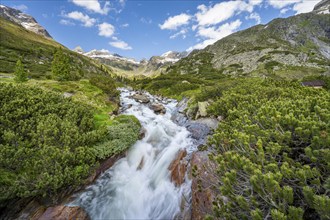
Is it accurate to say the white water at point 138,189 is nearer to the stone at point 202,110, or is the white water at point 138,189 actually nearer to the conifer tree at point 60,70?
the stone at point 202,110

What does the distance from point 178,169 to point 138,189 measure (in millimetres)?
3005

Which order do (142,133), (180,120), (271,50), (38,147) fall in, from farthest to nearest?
(271,50)
(180,120)
(142,133)
(38,147)

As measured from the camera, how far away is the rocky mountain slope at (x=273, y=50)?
81.9 meters

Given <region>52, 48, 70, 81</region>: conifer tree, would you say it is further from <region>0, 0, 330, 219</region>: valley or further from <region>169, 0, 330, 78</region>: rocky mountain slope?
<region>169, 0, 330, 78</region>: rocky mountain slope

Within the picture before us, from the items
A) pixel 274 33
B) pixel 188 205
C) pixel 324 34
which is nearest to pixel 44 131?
pixel 188 205

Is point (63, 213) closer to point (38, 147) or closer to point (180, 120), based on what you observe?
point (38, 147)

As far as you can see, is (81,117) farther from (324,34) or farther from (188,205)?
(324,34)

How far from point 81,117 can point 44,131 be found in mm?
4419

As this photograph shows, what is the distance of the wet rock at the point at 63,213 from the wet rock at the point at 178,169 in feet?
18.4

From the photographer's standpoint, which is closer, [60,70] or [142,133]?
[142,133]

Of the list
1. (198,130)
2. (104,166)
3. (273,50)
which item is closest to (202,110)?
(198,130)

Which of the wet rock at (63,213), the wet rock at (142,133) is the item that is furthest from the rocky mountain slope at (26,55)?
the wet rock at (63,213)

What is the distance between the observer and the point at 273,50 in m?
96.0

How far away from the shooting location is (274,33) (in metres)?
146
